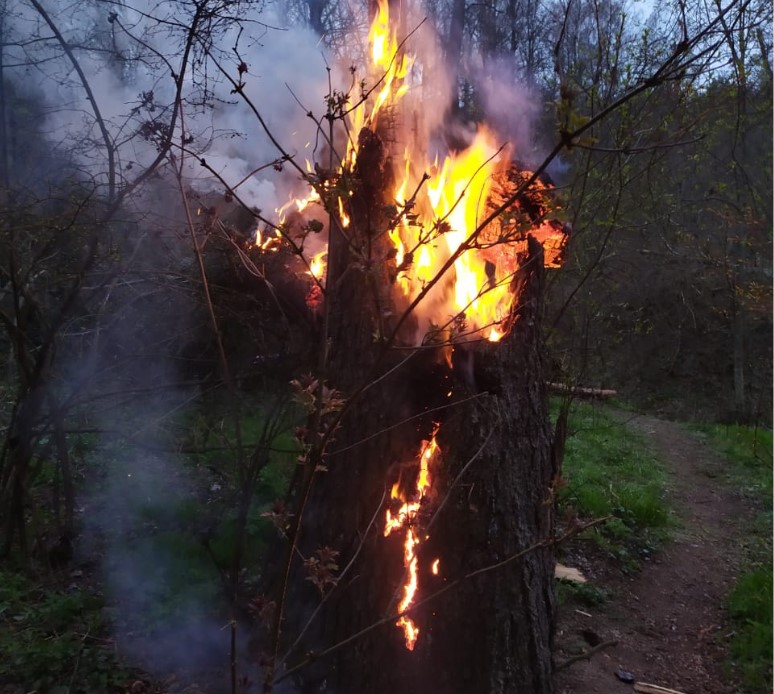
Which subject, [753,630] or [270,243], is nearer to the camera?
[270,243]

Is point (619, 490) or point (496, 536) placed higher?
point (496, 536)

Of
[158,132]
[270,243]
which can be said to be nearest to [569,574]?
[270,243]

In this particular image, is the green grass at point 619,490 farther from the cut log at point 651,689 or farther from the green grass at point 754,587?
the cut log at point 651,689

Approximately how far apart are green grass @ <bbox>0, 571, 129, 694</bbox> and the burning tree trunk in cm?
86

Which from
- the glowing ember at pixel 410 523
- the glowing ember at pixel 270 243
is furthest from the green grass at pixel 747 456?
the glowing ember at pixel 270 243

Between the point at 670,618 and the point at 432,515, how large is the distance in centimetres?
245

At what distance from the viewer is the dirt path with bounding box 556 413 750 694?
127 inches

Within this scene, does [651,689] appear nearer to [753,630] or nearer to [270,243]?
[753,630]

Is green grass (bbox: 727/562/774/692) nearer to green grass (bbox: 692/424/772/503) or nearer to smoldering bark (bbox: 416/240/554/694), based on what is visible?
smoldering bark (bbox: 416/240/554/694)

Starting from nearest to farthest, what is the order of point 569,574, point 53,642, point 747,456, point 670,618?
point 53,642 < point 670,618 < point 569,574 < point 747,456

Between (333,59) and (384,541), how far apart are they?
389 centimetres

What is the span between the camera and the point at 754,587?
400 centimetres

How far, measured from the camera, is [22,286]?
3322mm

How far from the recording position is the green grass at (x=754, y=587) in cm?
330
